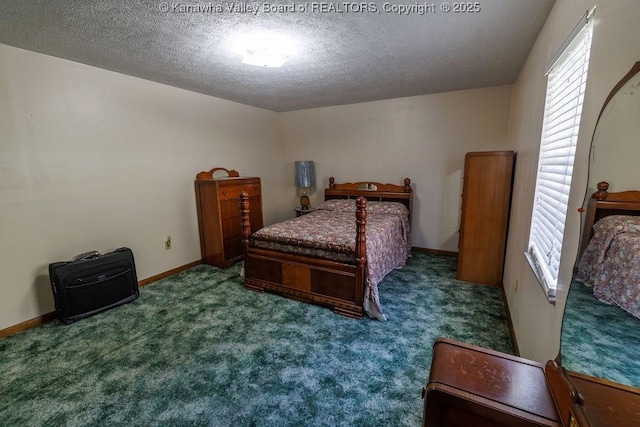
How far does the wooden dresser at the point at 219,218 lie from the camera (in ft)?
11.9

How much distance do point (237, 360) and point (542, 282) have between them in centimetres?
192

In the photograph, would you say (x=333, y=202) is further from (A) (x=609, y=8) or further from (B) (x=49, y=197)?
(A) (x=609, y=8)

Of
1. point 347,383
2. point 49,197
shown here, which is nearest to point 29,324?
point 49,197

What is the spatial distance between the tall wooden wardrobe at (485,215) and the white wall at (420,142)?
0.94 metres

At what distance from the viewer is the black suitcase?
243cm

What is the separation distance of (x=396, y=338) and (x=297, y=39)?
2.39 metres

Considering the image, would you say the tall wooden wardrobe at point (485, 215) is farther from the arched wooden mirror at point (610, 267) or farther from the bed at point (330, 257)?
the arched wooden mirror at point (610, 267)

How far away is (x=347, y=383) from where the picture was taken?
5.78ft

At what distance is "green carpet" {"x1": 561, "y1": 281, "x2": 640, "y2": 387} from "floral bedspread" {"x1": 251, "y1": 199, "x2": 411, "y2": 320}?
1.70 meters

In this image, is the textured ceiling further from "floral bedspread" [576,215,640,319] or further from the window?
"floral bedspread" [576,215,640,319]

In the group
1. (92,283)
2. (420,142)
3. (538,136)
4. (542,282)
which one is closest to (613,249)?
(542,282)

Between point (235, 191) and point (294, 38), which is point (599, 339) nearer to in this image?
point (294, 38)

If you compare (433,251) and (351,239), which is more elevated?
(351,239)

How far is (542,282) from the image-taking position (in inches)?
57.1
